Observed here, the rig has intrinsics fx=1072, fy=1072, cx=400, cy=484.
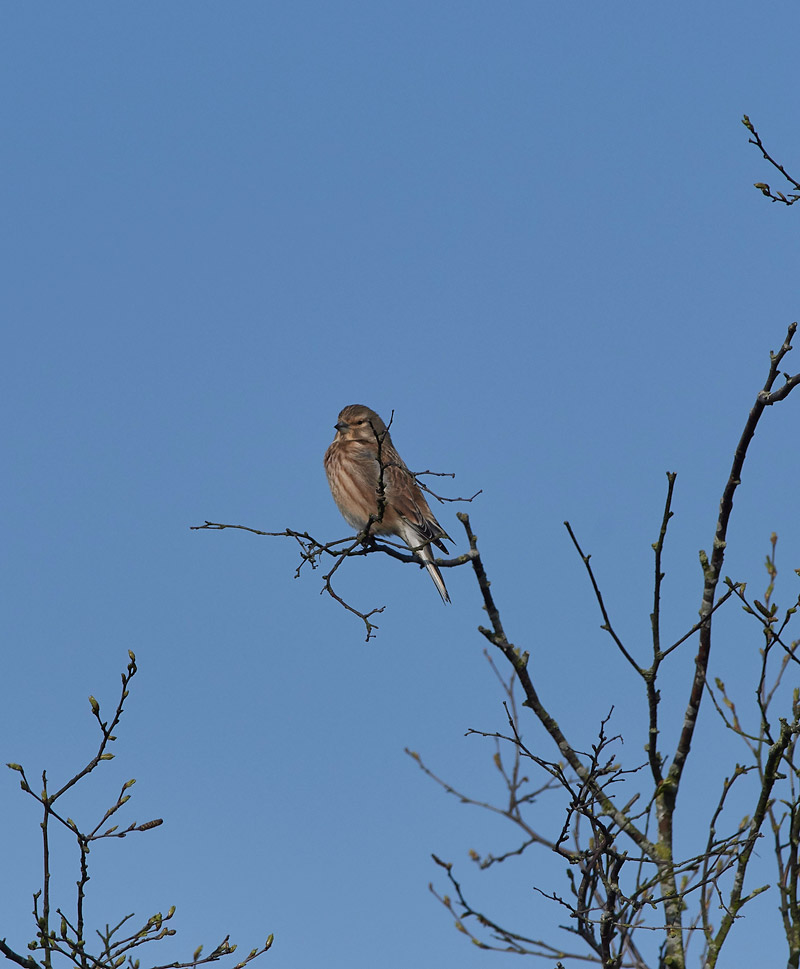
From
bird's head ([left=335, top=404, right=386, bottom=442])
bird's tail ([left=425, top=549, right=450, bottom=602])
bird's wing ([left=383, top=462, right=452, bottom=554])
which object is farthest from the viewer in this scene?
bird's head ([left=335, top=404, right=386, bottom=442])

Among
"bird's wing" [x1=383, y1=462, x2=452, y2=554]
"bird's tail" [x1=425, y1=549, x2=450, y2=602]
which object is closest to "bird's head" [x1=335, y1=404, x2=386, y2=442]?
"bird's wing" [x1=383, y1=462, x2=452, y2=554]

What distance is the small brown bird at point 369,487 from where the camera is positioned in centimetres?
899

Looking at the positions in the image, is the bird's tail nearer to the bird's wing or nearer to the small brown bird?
the small brown bird

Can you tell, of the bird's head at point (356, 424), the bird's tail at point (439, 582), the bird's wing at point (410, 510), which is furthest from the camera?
the bird's head at point (356, 424)

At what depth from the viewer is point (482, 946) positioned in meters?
4.43

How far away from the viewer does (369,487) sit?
933cm

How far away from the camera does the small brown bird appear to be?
354 inches

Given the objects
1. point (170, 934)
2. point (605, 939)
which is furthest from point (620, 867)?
point (170, 934)

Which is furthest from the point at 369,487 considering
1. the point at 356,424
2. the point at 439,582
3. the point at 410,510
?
the point at 439,582

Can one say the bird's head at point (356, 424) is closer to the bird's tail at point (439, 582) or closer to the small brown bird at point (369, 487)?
the small brown bird at point (369, 487)

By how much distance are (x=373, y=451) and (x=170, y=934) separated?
16.4ft

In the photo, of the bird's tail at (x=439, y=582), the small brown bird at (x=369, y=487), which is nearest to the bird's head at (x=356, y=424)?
the small brown bird at (x=369, y=487)

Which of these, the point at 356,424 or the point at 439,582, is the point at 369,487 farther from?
the point at 439,582

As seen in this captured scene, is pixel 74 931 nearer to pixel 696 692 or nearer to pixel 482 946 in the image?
pixel 482 946
